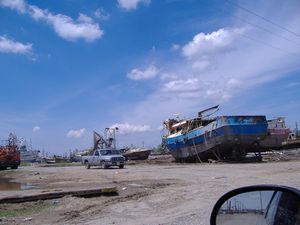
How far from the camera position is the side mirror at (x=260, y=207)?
334 centimetres

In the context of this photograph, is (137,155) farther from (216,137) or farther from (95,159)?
(216,137)

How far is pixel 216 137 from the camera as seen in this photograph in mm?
38656

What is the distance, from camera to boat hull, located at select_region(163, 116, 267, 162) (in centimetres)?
3794

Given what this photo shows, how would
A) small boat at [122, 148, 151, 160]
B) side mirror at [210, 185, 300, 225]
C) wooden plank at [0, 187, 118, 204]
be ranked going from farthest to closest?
1. small boat at [122, 148, 151, 160]
2. wooden plank at [0, 187, 118, 204]
3. side mirror at [210, 185, 300, 225]

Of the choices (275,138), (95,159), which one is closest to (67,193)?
(95,159)

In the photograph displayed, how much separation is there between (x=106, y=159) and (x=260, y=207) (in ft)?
119

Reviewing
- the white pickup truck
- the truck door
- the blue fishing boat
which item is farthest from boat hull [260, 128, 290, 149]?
the truck door

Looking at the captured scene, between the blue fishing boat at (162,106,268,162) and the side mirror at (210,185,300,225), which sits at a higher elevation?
the blue fishing boat at (162,106,268,162)

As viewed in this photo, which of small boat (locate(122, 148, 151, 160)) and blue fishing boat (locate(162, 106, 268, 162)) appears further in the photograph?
small boat (locate(122, 148, 151, 160))

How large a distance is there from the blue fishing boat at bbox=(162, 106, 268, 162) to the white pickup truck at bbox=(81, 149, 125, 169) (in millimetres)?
6599

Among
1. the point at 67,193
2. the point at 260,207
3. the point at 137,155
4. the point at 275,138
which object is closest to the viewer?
the point at 260,207

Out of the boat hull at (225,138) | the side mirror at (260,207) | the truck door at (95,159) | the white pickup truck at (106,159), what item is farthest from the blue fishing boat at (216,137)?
the side mirror at (260,207)

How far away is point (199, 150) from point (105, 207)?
2944 centimetres

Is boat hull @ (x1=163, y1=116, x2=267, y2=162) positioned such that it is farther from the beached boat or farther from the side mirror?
Answer: the side mirror
